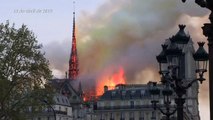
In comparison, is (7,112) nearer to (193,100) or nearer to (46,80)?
(46,80)

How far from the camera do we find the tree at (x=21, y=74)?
238 feet

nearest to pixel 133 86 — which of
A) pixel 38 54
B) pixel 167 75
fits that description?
pixel 38 54

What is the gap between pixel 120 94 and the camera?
17888 centimetres

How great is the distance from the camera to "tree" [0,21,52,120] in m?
72.7

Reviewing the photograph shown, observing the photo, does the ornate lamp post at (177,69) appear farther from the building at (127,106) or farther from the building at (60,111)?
the building at (127,106)

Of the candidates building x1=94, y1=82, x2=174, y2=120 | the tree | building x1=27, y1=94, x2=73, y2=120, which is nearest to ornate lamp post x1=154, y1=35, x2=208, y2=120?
the tree

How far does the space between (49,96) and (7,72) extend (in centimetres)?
563

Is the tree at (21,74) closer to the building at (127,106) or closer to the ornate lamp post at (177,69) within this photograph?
the ornate lamp post at (177,69)

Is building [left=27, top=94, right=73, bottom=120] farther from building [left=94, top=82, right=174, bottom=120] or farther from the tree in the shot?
the tree

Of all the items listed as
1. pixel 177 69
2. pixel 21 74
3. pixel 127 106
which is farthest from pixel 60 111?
pixel 177 69

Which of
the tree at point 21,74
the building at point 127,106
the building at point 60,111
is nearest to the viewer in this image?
the tree at point 21,74

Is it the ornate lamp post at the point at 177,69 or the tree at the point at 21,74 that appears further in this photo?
the tree at the point at 21,74

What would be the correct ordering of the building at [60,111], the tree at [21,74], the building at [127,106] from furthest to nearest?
1. the building at [127,106]
2. the building at [60,111]
3. the tree at [21,74]

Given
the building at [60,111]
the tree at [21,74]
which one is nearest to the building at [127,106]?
the building at [60,111]
